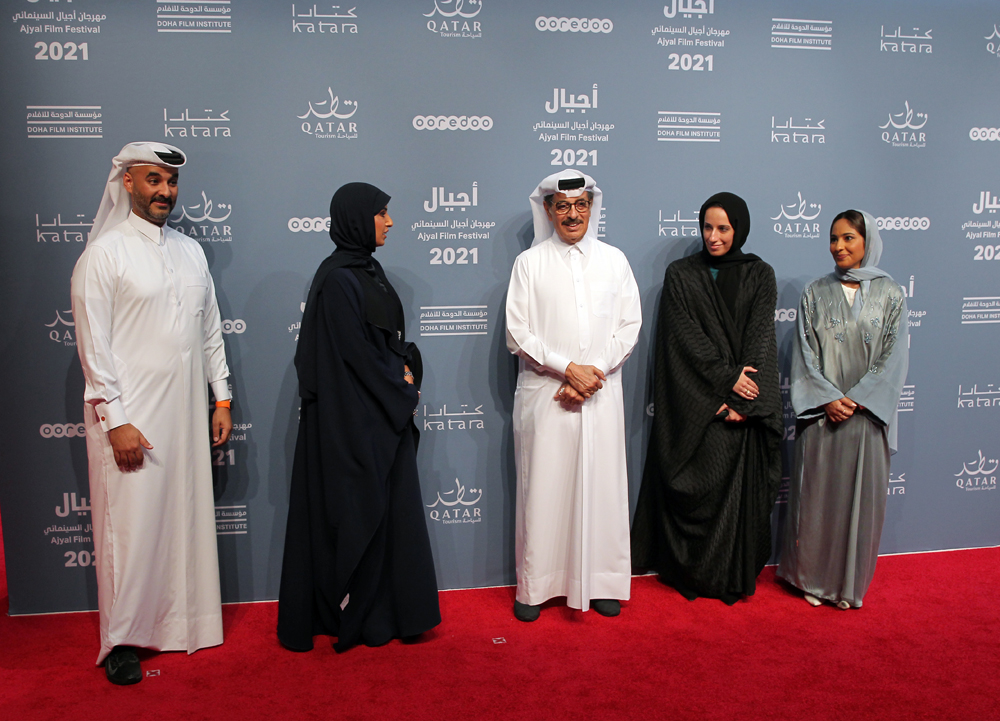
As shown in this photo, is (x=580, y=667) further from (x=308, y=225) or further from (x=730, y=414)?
(x=308, y=225)

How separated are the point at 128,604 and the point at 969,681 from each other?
3189mm

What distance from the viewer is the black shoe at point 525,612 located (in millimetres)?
3047

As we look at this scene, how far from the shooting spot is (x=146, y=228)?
269 cm

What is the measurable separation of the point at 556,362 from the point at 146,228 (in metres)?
1.71

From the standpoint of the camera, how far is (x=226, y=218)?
314 cm

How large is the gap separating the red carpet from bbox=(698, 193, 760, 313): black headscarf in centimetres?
146

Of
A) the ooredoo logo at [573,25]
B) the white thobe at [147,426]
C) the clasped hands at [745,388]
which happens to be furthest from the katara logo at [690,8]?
the white thobe at [147,426]

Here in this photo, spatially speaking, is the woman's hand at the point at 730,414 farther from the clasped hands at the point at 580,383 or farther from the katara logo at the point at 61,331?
the katara logo at the point at 61,331

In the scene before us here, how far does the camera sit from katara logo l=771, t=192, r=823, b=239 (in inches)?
138

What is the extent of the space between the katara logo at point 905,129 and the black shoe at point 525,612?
2922 mm

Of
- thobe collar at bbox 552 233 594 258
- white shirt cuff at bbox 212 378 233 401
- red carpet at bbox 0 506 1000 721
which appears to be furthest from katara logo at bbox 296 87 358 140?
red carpet at bbox 0 506 1000 721

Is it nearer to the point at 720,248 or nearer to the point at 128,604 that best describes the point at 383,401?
the point at 128,604

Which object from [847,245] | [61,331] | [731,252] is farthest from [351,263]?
[847,245]

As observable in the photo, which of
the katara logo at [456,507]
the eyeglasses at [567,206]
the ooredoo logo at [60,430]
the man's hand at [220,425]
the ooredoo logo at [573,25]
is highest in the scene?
the ooredoo logo at [573,25]
